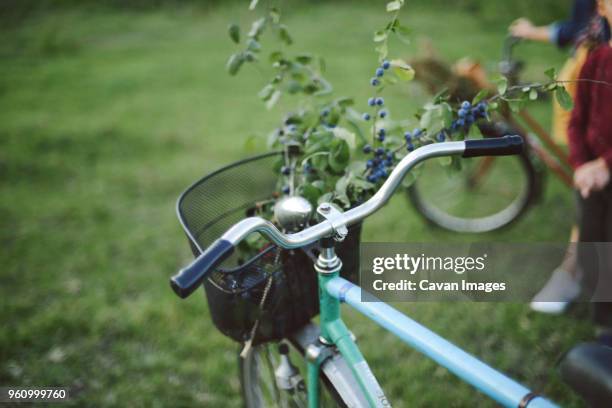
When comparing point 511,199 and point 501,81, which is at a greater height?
point 501,81

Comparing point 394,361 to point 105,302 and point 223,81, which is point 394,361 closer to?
point 105,302

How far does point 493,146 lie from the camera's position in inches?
44.0

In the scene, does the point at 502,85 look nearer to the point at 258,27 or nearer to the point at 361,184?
the point at 361,184

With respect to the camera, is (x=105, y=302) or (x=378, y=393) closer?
(x=378, y=393)

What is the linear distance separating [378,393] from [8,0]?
45.2ft

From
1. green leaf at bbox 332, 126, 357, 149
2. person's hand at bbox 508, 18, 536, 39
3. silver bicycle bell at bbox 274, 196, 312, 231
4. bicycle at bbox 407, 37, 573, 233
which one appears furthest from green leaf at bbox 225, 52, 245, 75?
person's hand at bbox 508, 18, 536, 39

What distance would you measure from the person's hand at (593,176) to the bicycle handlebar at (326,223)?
921 mm

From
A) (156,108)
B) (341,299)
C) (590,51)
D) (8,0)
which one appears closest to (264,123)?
(156,108)

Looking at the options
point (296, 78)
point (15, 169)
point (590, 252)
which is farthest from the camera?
point (15, 169)

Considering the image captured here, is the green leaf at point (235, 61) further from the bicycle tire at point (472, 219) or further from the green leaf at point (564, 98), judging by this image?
the bicycle tire at point (472, 219)

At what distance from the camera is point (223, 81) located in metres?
7.04

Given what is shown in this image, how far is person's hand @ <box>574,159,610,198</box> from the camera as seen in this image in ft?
6.00

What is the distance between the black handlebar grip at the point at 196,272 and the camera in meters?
0.85

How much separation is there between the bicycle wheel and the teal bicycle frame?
2054 millimetres
